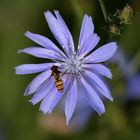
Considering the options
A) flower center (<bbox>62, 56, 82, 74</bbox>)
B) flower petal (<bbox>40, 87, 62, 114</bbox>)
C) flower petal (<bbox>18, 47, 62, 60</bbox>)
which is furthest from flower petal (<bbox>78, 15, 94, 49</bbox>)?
flower petal (<bbox>40, 87, 62, 114</bbox>)

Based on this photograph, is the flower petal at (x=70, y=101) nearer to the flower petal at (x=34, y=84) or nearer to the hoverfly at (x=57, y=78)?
the hoverfly at (x=57, y=78)

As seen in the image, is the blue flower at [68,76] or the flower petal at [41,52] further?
the flower petal at [41,52]

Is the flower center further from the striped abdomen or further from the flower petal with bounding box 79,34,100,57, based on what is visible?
the striped abdomen

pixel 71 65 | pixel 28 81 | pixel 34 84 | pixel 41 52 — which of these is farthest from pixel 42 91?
pixel 28 81

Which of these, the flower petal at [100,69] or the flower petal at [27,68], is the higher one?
the flower petal at [27,68]

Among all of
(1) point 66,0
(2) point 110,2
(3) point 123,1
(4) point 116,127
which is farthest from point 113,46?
(1) point 66,0

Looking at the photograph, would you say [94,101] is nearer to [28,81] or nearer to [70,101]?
[70,101]

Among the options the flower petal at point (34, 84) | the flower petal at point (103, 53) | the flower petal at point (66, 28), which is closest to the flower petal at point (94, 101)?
the flower petal at point (103, 53)
